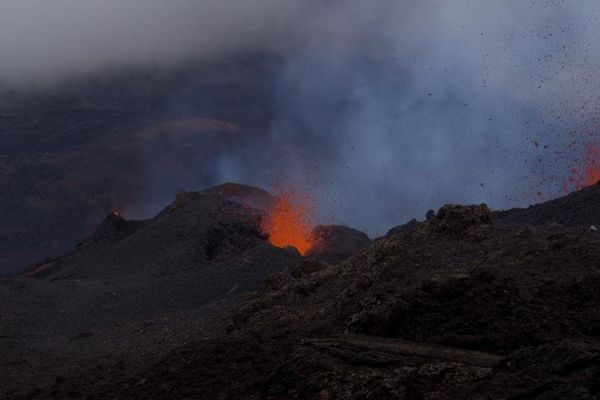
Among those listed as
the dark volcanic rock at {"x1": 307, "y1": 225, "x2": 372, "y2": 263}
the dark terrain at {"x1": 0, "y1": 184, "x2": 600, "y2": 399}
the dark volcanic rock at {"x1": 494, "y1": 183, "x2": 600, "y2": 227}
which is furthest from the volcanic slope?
the dark volcanic rock at {"x1": 494, "y1": 183, "x2": 600, "y2": 227}

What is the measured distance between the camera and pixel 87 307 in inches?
1276

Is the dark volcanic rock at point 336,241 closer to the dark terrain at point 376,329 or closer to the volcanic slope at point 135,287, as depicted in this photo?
the volcanic slope at point 135,287

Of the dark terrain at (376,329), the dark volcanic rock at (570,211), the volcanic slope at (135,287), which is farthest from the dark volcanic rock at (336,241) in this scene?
the dark volcanic rock at (570,211)

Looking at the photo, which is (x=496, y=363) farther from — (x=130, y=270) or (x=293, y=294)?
(x=130, y=270)

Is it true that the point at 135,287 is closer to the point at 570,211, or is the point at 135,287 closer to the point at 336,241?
the point at 336,241

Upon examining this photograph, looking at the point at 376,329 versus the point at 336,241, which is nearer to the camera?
the point at 376,329

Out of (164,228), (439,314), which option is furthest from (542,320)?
(164,228)

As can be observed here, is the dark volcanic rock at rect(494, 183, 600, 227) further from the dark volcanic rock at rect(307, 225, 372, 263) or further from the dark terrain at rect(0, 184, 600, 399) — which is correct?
the dark volcanic rock at rect(307, 225, 372, 263)

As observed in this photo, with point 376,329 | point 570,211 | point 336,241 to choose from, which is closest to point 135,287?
point 336,241

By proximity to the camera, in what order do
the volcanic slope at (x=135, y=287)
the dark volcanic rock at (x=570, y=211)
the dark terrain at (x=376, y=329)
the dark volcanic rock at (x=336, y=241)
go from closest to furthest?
the dark terrain at (x=376, y=329) → the volcanic slope at (x=135, y=287) → the dark volcanic rock at (x=570, y=211) → the dark volcanic rock at (x=336, y=241)

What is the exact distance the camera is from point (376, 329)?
10766 millimetres

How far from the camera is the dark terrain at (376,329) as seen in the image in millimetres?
8164

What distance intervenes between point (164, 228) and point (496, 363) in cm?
3814

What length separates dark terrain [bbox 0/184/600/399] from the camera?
26.8ft
